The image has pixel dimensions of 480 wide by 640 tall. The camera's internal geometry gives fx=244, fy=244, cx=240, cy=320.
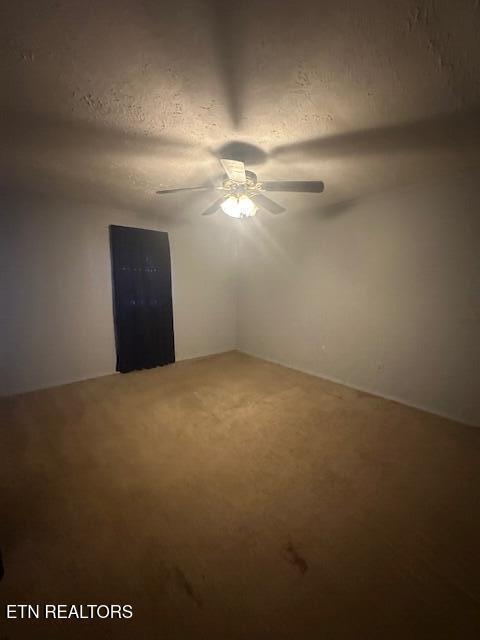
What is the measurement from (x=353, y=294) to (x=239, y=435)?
2029mm

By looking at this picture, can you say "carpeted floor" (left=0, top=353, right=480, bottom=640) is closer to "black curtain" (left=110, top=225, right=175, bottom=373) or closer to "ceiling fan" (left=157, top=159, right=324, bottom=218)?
"black curtain" (left=110, top=225, right=175, bottom=373)

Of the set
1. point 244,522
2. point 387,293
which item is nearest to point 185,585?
point 244,522

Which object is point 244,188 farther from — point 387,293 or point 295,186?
point 387,293

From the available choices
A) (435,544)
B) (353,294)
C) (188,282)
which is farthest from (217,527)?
(188,282)

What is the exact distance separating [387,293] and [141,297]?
3.12m

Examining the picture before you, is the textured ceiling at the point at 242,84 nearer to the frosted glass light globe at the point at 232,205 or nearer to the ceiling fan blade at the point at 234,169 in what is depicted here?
the ceiling fan blade at the point at 234,169

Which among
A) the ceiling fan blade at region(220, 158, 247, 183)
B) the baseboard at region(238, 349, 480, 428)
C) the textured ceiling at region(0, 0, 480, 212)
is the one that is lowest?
the baseboard at region(238, 349, 480, 428)

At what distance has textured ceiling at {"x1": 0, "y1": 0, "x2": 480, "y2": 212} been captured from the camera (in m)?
0.90

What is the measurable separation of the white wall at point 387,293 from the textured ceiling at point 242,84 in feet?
1.70

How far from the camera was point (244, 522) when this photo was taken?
4.12 ft

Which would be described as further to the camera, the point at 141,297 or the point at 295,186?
the point at 141,297

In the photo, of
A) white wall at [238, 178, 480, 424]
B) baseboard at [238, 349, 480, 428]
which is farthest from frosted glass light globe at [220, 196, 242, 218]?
baseboard at [238, 349, 480, 428]

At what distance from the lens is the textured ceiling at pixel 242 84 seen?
0.90m

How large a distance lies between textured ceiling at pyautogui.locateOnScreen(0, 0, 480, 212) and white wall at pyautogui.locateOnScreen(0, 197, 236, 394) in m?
0.93
